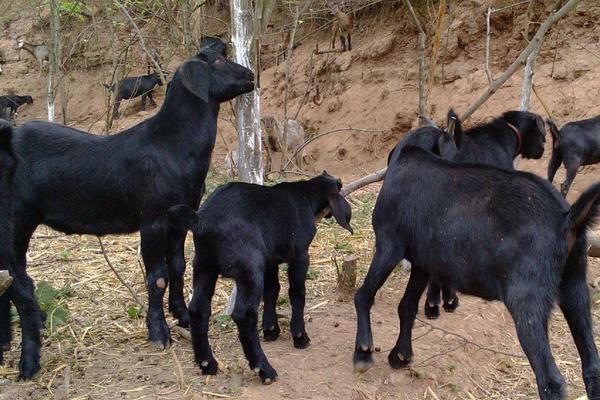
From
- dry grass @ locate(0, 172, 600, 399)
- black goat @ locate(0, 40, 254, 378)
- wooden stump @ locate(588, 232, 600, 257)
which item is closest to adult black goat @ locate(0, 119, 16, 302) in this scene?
black goat @ locate(0, 40, 254, 378)

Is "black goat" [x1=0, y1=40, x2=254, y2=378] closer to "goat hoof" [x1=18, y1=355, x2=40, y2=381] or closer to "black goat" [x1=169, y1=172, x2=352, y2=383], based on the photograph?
"black goat" [x1=169, y1=172, x2=352, y2=383]

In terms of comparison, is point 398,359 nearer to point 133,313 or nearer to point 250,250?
point 250,250

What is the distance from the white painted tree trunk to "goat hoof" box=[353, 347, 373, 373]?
1.20 metres

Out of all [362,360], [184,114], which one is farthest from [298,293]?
[184,114]

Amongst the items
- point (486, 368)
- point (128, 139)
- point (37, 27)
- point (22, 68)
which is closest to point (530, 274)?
point (486, 368)

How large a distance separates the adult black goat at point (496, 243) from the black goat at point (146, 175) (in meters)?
1.42

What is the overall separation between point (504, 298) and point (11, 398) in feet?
9.53

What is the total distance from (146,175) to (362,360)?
A: 6.45 feet

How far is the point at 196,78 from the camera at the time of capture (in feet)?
16.6

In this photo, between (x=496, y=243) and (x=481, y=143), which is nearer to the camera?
(x=496, y=243)

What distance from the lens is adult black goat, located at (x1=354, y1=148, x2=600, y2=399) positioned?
3.59 m

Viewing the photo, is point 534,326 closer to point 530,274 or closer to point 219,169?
point 530,274

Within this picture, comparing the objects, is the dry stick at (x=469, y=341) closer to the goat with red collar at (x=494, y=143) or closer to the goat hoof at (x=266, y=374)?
the goat with red collar at (x=494, y=143)

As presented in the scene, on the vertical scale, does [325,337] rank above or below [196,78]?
below
